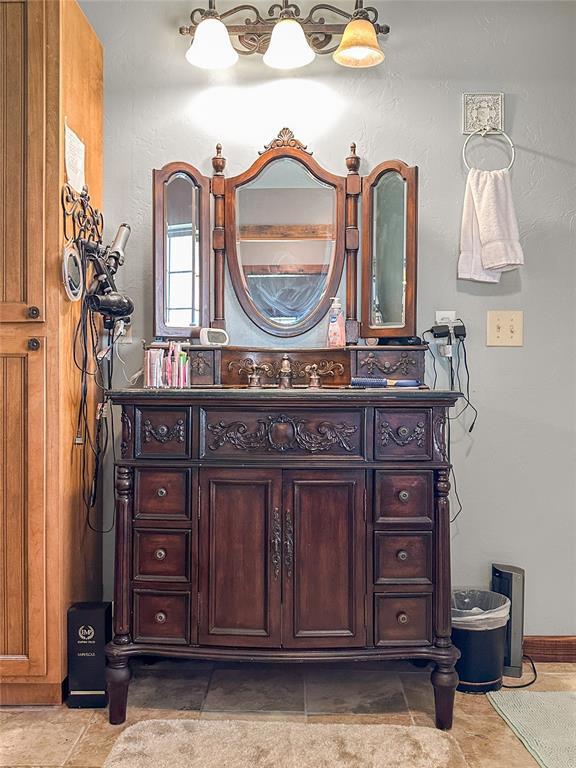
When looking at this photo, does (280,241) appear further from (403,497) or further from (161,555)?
(161,555)

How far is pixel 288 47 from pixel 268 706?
219 centimetres

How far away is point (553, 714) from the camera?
2.01 m

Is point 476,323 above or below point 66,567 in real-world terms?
above

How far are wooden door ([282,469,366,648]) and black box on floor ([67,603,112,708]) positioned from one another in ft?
1.91

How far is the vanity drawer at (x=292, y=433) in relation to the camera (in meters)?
1.93

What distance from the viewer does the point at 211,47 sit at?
2.33 metres

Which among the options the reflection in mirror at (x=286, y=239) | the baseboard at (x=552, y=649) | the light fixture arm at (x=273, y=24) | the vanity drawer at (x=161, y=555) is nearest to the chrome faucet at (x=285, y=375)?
the reflection in mirror at (x=286, y=239)

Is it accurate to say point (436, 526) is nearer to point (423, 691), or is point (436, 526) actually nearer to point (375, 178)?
point (423, 691)

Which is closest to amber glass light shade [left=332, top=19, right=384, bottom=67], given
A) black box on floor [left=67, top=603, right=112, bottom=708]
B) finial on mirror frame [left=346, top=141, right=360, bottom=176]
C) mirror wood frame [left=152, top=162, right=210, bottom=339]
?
finial on mirror frame [left=346, top=141, right=360, bottom=176]

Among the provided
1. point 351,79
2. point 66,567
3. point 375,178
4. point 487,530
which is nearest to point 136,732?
point 66,567

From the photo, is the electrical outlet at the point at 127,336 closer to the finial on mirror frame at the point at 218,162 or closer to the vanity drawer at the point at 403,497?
the finial on mirror frame at the point at 218,162

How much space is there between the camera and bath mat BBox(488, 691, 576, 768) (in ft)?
5.88

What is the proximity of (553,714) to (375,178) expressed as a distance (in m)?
1.87

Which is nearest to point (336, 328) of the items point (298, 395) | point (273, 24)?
point (298, 395)
